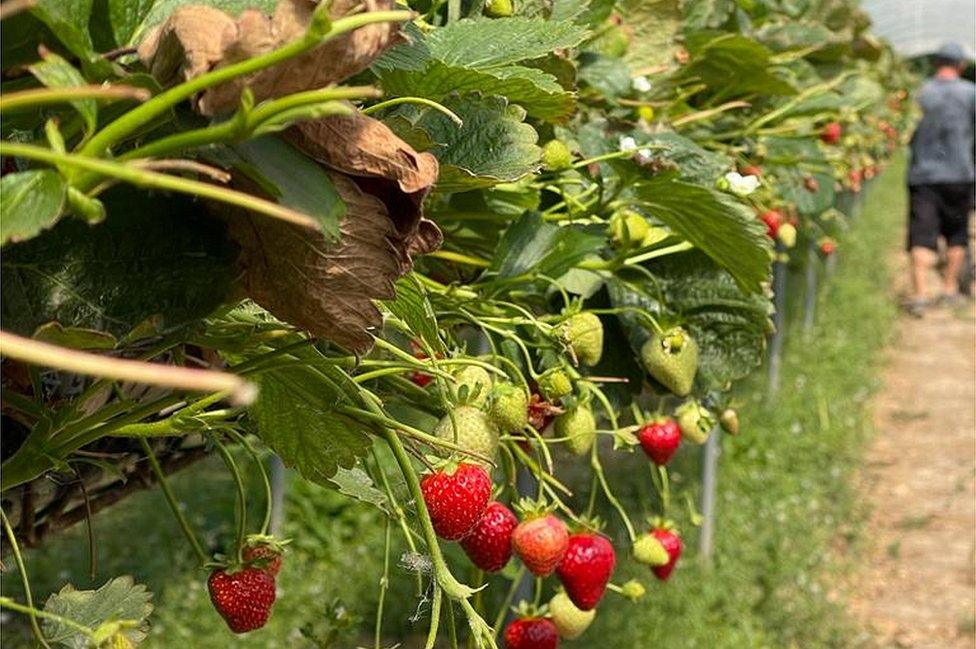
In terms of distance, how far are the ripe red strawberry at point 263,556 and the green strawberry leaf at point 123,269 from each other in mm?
363

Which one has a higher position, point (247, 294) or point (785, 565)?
point (247, 294)

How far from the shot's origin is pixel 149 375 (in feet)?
1.09

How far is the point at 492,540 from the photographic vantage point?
1045 millimetres

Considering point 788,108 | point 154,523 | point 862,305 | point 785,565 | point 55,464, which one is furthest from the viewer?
point 862,305

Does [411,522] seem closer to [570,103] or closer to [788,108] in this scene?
[570,103]

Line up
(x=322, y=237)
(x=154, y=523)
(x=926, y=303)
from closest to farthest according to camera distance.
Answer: (x=322, y=237) < (x=154, y=523) < (x=926, y=303)

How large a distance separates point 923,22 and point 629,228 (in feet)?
39.7

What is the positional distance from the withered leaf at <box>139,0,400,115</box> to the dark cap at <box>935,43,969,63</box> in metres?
8.21

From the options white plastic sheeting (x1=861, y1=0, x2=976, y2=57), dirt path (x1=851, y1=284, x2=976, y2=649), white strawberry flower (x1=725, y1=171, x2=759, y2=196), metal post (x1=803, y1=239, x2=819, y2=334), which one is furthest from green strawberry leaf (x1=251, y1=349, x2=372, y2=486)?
white plastic sheeting (x1=861, y1=0, x2=976, y2=57)

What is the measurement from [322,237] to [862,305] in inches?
290

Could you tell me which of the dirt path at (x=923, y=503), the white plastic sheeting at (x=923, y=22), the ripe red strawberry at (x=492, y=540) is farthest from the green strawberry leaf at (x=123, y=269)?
the white plastic sheeting at (x=923, y=22)

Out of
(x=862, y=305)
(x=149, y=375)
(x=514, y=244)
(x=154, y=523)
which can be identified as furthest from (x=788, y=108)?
(x=862, y=305)

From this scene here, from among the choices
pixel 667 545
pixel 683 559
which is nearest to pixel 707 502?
pixel 683 559

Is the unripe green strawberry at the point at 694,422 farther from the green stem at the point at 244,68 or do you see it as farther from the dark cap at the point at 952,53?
the dark cap at the point at 952,53
